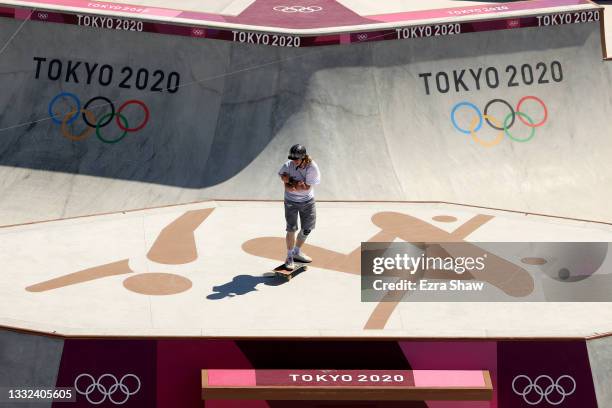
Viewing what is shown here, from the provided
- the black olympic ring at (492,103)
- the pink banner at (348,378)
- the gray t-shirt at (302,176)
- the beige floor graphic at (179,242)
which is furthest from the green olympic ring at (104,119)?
the pink banner at (348,378)

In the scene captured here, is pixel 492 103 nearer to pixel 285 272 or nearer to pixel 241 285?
pixel 285 272

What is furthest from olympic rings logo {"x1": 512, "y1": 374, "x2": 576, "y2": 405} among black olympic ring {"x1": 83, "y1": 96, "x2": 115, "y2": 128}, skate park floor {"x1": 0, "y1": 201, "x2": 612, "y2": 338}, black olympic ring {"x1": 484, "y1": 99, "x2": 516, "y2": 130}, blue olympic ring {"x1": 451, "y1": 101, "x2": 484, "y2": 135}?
black olympic ring {"x1": 83, "y1": 96, "x2": 115, "y2": 128}

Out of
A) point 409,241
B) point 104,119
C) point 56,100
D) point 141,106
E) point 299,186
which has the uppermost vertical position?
point 56,100

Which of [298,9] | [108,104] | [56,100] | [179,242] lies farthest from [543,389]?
[298,9]

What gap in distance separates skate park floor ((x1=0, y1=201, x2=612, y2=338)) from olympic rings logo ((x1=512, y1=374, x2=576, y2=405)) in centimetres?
48

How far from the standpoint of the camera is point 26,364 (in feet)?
34.3

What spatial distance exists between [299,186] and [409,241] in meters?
2.56

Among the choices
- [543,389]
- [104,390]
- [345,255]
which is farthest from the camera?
[345,255]

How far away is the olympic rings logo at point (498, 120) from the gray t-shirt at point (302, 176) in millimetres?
6303

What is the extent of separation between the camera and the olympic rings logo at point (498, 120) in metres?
17.6

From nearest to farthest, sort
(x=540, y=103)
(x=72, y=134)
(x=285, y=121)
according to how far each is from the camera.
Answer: (x=285, y=121), (x=72, y=134), (x=540, y=103)

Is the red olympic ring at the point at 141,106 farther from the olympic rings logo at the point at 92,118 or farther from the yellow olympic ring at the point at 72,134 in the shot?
the yellow olympic ring at the point at 72,134

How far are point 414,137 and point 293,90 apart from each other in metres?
2.30

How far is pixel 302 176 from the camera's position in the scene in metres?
11.9
